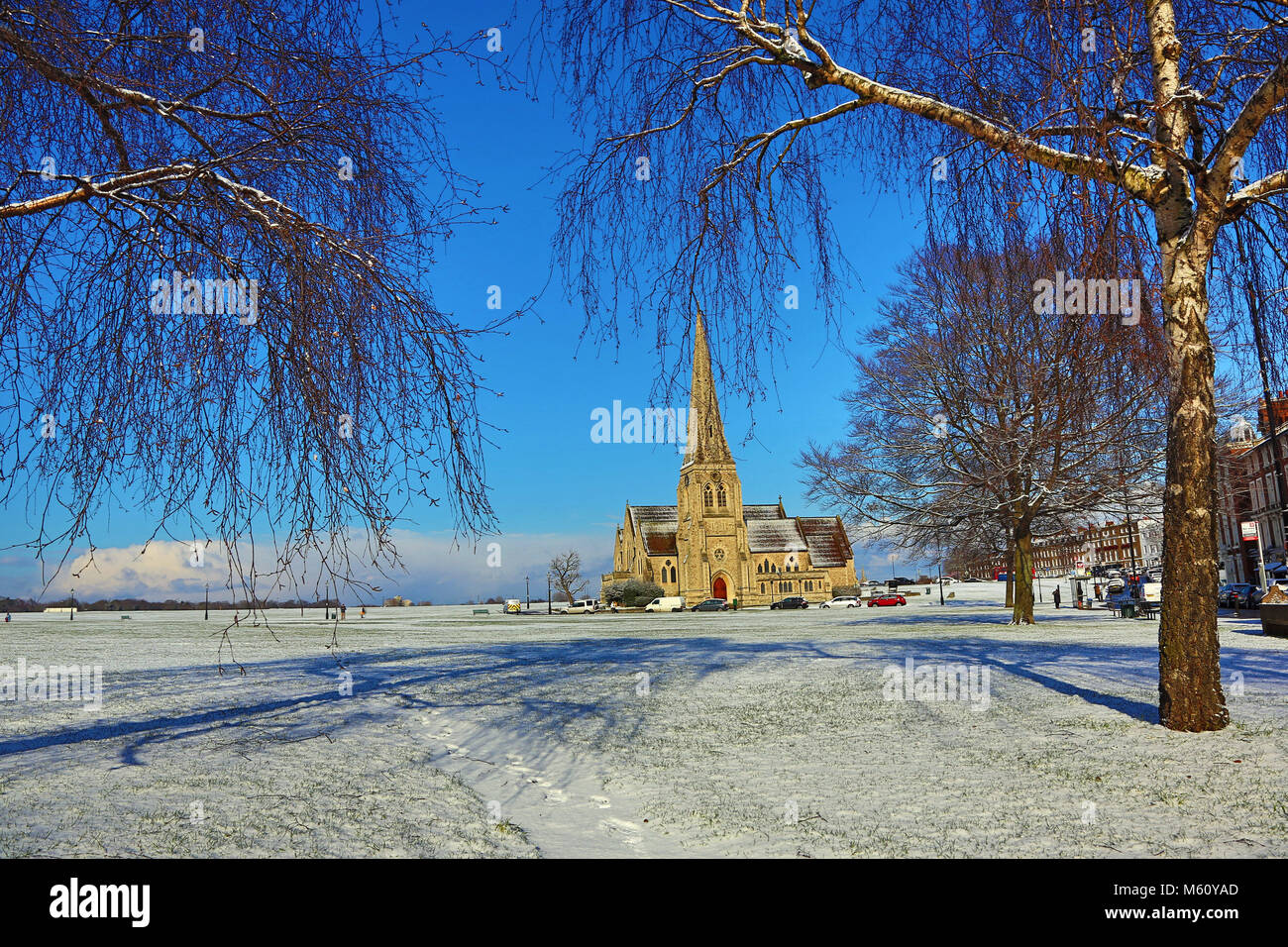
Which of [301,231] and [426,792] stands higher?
[301,231]

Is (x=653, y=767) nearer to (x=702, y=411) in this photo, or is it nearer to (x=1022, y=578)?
(x=702, y=411)

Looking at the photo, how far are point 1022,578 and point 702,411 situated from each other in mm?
21380

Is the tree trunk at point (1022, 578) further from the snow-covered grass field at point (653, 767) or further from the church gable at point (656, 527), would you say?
the church gable at point (656, 527)

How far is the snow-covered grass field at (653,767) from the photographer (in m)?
5.29

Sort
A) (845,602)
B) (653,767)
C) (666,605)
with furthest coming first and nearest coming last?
(666,605), (845,602), (653,767)

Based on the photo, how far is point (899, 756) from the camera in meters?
7.40

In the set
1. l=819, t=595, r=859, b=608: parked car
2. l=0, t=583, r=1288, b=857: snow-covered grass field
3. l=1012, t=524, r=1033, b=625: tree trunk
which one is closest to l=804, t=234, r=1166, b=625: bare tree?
l=1012, t=524, r=1033, b=625: tree trunk

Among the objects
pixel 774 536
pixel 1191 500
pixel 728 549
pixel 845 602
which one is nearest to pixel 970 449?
pixel 1191 500

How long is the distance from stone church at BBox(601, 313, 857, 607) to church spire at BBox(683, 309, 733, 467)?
2562 inches

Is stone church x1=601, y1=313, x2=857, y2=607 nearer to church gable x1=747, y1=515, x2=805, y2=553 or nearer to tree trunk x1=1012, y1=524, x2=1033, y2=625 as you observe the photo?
church gable x1=747, y1=515, x2=805, y2=553

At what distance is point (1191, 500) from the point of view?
6887 mm
